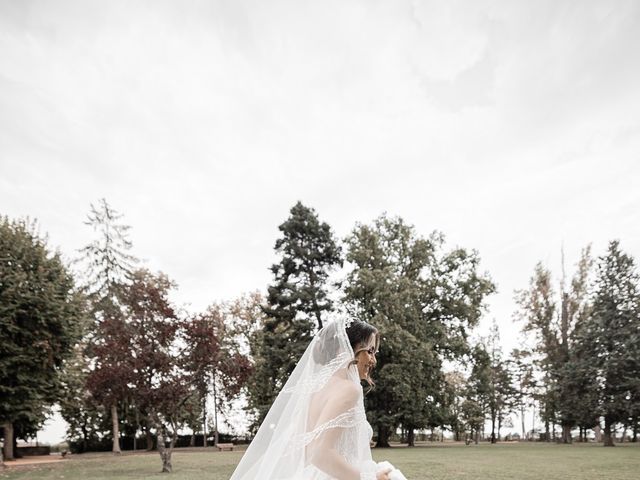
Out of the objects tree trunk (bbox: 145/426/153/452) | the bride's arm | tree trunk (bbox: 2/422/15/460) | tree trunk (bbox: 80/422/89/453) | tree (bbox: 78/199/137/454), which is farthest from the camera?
tree trunk (bbox: 145/426/153/452)

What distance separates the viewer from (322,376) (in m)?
A: 3.57

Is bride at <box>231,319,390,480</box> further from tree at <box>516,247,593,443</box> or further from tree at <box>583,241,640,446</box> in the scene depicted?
tree at <box>516,247,593,443</box>

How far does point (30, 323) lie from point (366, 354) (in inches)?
873

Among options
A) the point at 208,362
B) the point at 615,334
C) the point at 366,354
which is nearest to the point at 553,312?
the point at 615,334

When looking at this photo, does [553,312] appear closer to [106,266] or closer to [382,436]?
[382,436]

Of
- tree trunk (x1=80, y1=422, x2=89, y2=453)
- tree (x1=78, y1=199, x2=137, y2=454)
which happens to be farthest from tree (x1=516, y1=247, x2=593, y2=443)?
tree trunk (x1=80, y1=422, x2=89, y2=453)

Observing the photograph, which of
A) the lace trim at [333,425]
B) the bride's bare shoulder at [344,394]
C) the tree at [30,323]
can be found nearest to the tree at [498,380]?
the tree at [30,323]

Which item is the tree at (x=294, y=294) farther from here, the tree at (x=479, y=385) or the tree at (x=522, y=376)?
the tree at (x=522, y=376)

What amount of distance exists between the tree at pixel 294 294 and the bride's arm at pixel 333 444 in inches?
1086

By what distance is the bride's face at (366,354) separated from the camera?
11.4 ft

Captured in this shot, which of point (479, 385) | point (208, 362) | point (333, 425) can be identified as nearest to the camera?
point (333, 425)

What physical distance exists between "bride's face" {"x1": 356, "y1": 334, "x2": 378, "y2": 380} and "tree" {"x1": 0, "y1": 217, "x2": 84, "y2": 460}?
20.9 metres

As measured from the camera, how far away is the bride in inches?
124

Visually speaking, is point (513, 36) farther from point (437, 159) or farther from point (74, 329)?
point (74, 329)
